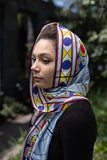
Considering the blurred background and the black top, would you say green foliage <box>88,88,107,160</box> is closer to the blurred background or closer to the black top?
the blurred background

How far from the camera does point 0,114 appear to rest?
20.2 feet

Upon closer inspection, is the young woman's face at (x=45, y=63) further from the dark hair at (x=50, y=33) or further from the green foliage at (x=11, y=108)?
the green foliage at (x=11, y=108)

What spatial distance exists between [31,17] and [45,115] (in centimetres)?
722

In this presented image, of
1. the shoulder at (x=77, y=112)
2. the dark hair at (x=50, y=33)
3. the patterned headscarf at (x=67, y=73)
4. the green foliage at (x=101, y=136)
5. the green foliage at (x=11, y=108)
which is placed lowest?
the green foliage at (x=11, y=108)

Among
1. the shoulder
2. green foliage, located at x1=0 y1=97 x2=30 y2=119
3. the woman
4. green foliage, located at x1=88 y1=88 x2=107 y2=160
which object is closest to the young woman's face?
the woman

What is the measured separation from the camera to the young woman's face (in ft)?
4.47

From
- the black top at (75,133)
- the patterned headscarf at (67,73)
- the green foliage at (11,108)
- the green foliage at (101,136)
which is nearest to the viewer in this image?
the black top at (75,133)

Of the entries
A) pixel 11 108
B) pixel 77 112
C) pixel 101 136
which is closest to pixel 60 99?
pixel 77 112

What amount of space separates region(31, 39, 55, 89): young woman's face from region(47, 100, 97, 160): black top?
26cm

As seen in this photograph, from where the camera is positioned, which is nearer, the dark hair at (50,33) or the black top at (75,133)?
the black top at (75,133)

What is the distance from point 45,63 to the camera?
1381mm

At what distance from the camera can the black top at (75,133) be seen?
3.88 ft

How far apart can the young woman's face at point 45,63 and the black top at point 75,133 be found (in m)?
0.26

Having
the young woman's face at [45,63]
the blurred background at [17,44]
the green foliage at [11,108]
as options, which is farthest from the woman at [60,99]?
the green foliage at [11,108]
